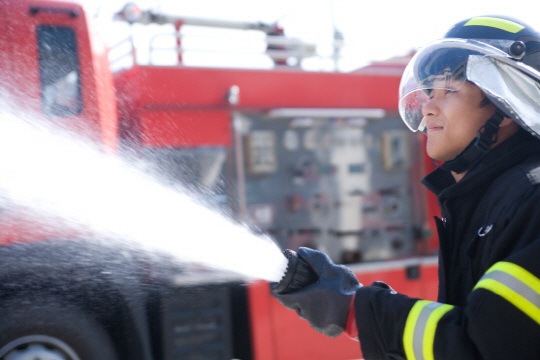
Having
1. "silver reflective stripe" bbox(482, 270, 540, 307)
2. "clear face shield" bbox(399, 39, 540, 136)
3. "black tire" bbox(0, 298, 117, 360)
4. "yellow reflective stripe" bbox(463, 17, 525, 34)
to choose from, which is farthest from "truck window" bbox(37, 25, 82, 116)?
"silver reflective stripe" bbox(482, 270, 540, 307)

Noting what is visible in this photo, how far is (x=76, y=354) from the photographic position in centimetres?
347

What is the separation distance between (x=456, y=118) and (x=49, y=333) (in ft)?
8.97

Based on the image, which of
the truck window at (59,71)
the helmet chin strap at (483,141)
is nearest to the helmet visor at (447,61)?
the helmet chin strap at (483,141)

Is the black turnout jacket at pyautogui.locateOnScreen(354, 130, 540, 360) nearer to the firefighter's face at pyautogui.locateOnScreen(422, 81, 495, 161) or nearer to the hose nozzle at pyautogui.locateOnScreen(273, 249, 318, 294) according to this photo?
the firefighter's face at pyautogui.locateOnScreen(422, 81, 495, 161)

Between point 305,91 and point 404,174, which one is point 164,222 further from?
point 404,174

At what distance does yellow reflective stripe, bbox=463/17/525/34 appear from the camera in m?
1.74

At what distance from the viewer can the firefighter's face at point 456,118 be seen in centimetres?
171

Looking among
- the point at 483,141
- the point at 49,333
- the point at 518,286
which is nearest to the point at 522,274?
the point at 518,286

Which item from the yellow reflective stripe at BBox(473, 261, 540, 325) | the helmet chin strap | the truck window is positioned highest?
the truck window

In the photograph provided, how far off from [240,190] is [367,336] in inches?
126

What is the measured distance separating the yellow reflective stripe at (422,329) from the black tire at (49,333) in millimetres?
2526

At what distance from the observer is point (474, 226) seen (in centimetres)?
158

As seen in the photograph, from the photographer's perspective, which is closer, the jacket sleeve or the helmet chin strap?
the jacket sleeve

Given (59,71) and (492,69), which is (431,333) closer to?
(492,69)
